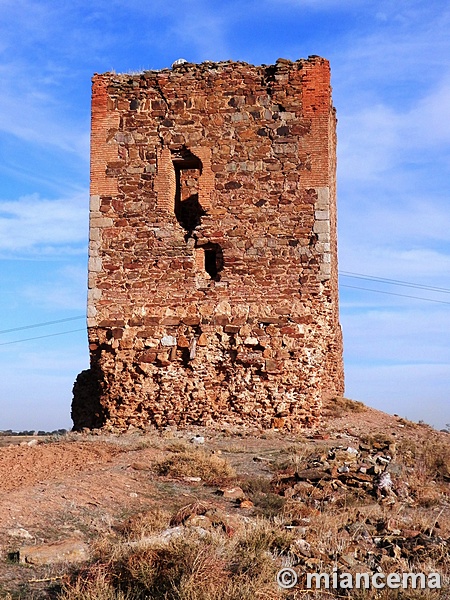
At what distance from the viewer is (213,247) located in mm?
13289

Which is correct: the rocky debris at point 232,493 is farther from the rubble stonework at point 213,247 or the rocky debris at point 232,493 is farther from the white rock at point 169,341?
the white rock at point 169,341

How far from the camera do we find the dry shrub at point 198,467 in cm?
859

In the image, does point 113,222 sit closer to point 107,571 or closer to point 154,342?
point 154,342

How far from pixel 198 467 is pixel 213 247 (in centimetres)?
550

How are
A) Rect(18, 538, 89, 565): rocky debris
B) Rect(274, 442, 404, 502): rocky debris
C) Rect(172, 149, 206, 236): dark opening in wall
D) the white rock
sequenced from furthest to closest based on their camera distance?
Rect(172, 149, 206, 236): dark opening in wall → the white rock → Rect(274, 442, 404, 502): rocky debris → Rect(18, 538, 89, 565): rocky debris

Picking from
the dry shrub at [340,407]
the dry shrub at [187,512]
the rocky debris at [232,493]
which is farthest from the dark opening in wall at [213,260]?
the dry shrub at [187,512]

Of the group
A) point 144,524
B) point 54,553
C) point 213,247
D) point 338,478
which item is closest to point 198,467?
point 338,478

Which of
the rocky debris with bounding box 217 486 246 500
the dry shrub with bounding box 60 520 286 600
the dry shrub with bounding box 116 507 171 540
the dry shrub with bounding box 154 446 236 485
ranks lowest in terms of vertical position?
the dry shrub with bounding box 60 520 286 600

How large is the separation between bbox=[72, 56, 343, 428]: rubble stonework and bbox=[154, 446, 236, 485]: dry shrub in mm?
3417

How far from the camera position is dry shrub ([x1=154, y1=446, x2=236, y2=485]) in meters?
8.59

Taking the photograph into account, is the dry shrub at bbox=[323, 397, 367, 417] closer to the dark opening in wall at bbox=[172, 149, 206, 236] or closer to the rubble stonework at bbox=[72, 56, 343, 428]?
the rubble stonework at bbox=[72, 56, 343, 428]

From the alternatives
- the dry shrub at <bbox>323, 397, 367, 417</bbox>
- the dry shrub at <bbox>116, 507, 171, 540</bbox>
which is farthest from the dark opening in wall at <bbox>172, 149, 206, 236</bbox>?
the dry shrub at <bbox>116, 507, 171, 540</bbox>

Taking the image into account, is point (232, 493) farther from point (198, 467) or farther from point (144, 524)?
point (144, 524)

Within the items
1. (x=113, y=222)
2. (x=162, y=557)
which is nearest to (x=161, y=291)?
(x=113, y=222)
